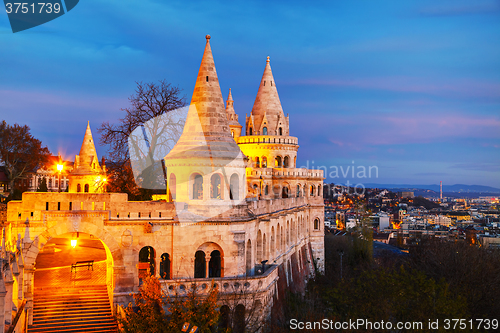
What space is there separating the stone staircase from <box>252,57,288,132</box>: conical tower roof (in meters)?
26.4

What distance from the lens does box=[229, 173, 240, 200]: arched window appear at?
23016 mm

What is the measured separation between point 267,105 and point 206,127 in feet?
77.1

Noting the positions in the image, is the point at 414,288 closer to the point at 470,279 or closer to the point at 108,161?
the point at 470,279

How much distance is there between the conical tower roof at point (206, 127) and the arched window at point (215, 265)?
4725mm

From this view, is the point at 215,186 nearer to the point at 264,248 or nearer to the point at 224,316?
the point at 264,248

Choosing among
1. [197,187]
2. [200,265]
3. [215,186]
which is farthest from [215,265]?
[197,187]

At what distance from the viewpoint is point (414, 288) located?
75.5 ft

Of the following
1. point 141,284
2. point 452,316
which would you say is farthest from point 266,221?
point 452,316

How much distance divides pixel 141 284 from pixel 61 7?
11492 millimetres

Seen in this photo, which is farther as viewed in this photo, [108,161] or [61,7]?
[108,161]

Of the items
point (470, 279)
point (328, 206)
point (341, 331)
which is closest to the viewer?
point (341, 331)

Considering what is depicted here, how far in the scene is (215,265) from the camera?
23.8m

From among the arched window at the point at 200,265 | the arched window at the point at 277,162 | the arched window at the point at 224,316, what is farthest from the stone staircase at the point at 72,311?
the arched window at the point at 277,162

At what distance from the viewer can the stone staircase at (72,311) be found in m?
19.7
